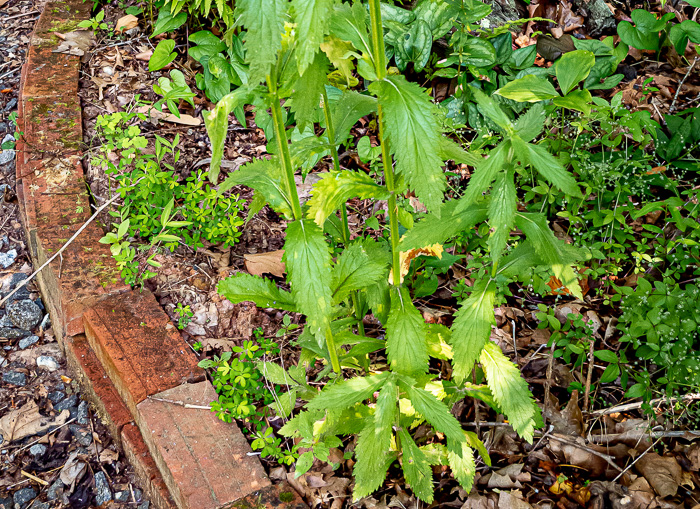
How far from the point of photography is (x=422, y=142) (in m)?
1.38

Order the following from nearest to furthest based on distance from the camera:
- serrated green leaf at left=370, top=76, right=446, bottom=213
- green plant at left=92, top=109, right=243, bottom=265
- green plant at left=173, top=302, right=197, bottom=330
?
serrated green leaf at left=370, top=76, right=446, bottom=213
green plant at left=173, top=302, right=197, bottom=330
green plant at left=92, top=109, right=243, bottom=265

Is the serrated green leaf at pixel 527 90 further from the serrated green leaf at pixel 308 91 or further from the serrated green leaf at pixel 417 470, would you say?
the serrated green leaf at pixel 417 470

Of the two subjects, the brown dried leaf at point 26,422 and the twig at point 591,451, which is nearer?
the twig at point 591,451

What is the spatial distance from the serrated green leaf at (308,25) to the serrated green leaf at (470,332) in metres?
0.84

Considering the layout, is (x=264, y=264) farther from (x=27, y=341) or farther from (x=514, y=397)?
(x=514, y=397)

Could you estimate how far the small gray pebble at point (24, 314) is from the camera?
9.75ft

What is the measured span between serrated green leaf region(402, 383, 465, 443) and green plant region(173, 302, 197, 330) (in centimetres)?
128

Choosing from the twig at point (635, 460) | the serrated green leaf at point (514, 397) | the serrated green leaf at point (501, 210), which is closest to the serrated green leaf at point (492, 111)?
the serrated green leaf at point (501, 210)

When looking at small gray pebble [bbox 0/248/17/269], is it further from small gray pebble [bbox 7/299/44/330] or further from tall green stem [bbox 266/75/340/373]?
tall green stem [bbox 266/75/340/373]

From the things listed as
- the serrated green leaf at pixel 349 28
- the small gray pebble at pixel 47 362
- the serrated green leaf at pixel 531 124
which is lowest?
the small gray pebble at pixel 47 362

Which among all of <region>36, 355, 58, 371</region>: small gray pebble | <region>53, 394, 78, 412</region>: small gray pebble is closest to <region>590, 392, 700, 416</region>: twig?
<region>53, 394, 78, 412</region>: small gray pebble

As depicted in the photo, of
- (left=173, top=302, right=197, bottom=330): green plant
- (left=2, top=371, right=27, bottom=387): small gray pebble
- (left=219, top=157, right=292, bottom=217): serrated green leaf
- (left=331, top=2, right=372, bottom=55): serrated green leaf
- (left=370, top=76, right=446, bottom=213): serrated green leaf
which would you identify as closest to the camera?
(left=370, top=76, right=446, bottom=213): serrated green leaf

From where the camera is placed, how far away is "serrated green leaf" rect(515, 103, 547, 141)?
1.69 m

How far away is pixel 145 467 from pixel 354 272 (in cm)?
124
